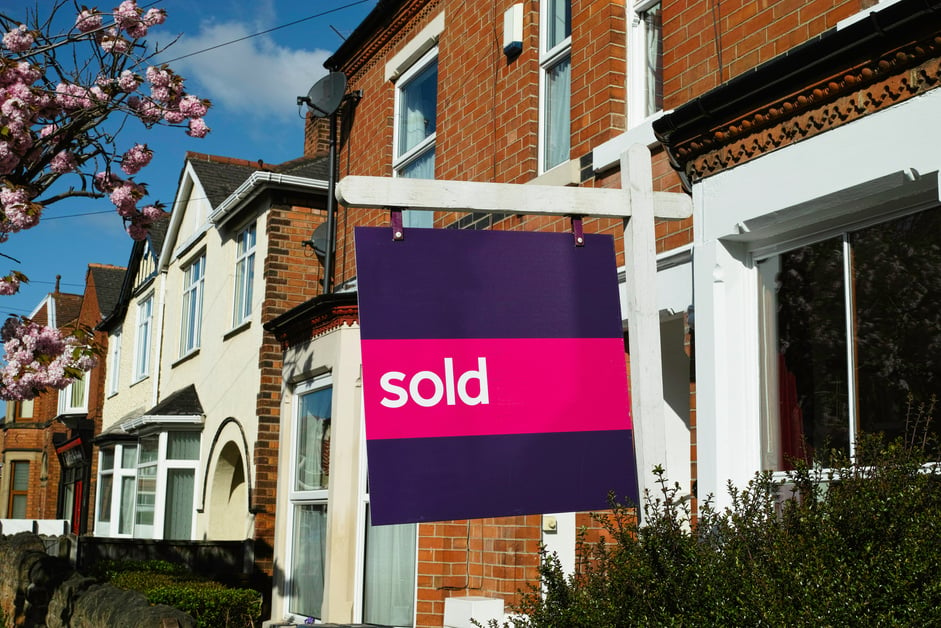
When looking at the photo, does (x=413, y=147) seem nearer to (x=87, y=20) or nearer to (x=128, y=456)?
(x=87, y=20)

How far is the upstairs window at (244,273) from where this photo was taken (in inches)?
616

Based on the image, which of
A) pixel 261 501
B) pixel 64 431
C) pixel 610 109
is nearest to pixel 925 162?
pixel 610 109

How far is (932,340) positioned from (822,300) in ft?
2.23

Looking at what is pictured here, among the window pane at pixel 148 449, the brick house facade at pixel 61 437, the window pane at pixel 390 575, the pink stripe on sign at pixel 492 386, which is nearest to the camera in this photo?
the pink stripe on sign at pixel 492 386

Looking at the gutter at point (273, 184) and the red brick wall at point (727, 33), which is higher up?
the gutter at point (273, 184)

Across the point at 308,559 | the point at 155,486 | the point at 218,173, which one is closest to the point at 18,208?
the point at 308,559

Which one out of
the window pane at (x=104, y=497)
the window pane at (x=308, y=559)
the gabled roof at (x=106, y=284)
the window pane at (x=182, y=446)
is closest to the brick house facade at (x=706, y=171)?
the window pane at (x=308, y=559)

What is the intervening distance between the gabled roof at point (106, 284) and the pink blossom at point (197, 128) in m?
22.1

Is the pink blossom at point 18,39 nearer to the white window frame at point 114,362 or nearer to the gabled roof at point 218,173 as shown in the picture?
the gabled roof at point 218,173

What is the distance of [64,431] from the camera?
36.6 meters

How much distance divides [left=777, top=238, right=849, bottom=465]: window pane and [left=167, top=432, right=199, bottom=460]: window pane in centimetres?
1388

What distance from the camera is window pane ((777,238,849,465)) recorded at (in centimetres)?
501

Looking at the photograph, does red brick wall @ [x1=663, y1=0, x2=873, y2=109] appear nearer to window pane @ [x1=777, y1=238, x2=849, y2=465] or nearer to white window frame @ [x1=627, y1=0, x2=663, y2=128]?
white window frame @ [x1=627, y1=0, x2=663, y2=128]

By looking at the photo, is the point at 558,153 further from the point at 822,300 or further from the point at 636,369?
the point at 636,369
